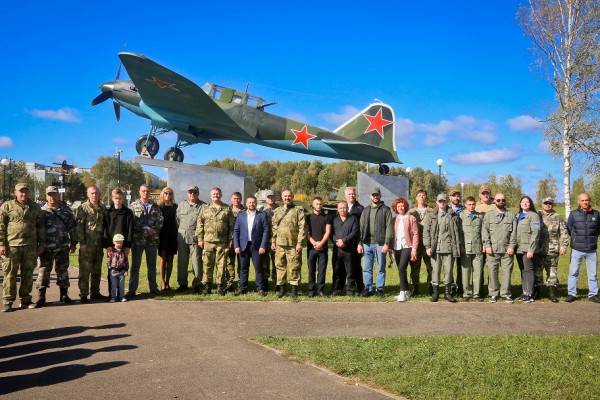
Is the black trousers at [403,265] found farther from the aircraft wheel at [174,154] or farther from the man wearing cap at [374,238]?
the aircraft wheel at [174,154]

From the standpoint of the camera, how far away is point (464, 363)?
190 inches

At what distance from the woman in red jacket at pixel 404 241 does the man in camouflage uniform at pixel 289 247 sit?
1791 millimetres

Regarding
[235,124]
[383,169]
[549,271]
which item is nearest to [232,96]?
[235,124]

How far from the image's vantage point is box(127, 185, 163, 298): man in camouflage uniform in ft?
29.0

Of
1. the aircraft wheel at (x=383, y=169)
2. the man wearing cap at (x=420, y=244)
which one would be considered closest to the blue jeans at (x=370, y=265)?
the man wearing cap at (x=420, y=244)

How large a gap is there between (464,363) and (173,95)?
11.4 m

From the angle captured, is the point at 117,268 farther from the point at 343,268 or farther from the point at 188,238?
the point at 343,268

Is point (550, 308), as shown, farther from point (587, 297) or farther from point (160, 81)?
point (160, 81)

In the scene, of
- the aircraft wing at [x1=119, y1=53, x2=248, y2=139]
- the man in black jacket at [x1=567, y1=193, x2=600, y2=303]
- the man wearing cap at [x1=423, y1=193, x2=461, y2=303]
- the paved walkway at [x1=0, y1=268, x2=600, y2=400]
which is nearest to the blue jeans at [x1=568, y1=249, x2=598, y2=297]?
the man in black jacket at [x1=567, y1=193, x2=600, y2=303]

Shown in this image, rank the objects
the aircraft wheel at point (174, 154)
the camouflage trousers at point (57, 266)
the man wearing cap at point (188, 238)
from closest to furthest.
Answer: the camouflage trousers at point (57, 266) < the man wearing cap at point (188, 238) < the aircraft wheel at point (174, 154)

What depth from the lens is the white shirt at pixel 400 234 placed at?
8.88 metres

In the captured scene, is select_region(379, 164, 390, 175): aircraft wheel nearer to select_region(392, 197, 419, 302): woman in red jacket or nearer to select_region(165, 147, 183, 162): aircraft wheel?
select_region(165, 147, 183, 162): aircraft wheel

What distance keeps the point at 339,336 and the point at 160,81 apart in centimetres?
972

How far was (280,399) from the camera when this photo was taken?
3932 millimetres
